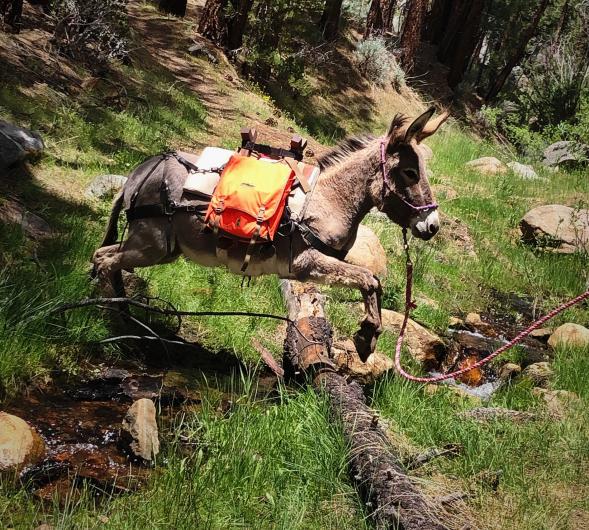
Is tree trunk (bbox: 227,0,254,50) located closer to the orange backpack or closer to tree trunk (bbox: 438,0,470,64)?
the orange backpack

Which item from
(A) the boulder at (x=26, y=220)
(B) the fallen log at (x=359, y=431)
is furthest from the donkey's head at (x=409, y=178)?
(A) the boulder at (x=26, y=220)

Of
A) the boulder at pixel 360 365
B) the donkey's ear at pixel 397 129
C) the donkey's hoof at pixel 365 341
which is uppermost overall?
the donkey's ear at pixel 397 129

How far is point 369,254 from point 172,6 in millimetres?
10549

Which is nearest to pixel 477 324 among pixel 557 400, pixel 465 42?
pixel 557 400

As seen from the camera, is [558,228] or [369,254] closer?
[369,254]

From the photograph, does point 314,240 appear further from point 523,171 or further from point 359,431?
point 523,171

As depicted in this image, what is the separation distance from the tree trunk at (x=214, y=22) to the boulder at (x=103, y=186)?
865 centimetres

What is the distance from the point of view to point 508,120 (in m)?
24.9

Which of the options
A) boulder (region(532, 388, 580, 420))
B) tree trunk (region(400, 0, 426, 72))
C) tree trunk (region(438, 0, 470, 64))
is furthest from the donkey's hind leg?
tree trunk (region(438, 0, 470, 64))

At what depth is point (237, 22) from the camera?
15.5 metres

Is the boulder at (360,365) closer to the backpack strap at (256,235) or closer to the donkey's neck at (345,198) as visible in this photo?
the donkey's neck at (345,198)

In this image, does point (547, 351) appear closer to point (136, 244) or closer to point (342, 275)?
point (342, 275)

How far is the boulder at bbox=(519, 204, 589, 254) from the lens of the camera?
12.0 meters

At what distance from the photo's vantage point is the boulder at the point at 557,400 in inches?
233
